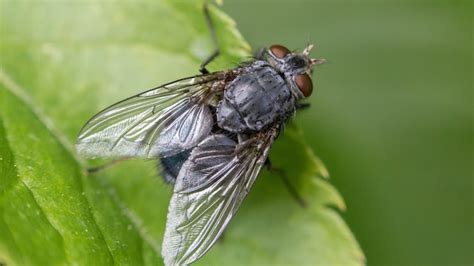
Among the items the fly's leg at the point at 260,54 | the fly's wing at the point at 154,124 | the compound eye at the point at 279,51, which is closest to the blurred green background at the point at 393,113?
the fly's leg at the point at 260,54

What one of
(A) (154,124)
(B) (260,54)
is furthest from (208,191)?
(B) (260,54)

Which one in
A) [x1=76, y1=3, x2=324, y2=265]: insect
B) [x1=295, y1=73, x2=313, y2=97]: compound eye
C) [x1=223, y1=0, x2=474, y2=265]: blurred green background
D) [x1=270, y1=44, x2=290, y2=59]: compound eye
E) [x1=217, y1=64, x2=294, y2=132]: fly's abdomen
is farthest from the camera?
[x1=223, y1=0, x2=474, y2=265]: blurred green background

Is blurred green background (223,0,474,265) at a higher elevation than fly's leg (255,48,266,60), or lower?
lower

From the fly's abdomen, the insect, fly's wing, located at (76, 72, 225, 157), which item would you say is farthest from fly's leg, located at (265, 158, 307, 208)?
fly's wing, located at (76, 72, 225, 157)

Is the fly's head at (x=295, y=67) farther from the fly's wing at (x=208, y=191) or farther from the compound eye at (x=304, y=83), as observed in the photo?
the fly's wing at (x=208, y=191)

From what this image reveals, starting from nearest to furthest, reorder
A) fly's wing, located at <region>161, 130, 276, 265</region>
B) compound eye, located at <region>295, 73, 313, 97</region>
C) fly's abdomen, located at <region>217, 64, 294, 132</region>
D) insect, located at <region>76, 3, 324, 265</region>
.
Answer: fly's wing, located at <region>161, 130, 276, 265</region>, insect, located at <region>76, 3, 324, 265</region>, fly's abdomen, located at <region>217, 64, 294, 132</region>, compound eye, located at <region>295, 73, 313, 97</region>

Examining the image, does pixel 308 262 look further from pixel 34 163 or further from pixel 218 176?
pixel 34 163

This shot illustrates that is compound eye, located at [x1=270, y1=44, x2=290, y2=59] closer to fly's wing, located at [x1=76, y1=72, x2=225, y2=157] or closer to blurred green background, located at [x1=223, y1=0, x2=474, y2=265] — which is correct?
fly's wing, located at [x1=76, y1=72, x2=225, y2=157]

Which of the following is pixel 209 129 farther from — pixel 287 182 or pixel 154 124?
pixel 287 182
